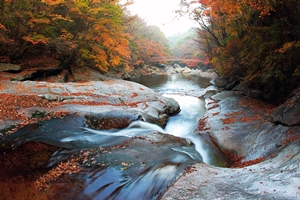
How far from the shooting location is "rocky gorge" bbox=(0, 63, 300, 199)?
12.2 feet

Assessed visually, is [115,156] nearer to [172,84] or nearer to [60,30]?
[60,30]

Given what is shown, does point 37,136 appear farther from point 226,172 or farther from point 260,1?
point 260,1

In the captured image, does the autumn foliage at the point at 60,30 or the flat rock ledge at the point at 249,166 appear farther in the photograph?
the autumn foliage at the point at 60,30

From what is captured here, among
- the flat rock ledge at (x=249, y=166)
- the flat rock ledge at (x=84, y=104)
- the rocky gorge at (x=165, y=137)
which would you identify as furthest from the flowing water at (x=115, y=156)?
the flat rock ledge at (x=84, y=104)

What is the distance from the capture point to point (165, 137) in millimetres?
7184

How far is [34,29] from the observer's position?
12844 mm

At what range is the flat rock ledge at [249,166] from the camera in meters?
3.41

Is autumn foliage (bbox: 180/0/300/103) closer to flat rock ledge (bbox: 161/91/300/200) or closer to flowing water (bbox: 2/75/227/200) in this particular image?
flat rock ledge (bbox: 161/91/300/200)

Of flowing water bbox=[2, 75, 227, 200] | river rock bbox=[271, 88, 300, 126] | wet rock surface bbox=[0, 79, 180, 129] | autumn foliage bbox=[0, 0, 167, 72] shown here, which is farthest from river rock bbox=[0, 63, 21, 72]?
river rock bbox=[271, 88, 300, 126]

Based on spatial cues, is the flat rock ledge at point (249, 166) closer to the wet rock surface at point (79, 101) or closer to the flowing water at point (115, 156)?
the flowing water at point (115, 156)

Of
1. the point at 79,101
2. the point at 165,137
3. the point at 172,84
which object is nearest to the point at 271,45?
the point at 165,137

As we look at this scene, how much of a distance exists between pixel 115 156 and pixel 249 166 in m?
3.40

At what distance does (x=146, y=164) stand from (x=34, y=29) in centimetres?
1242

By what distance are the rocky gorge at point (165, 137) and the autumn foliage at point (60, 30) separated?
2.26 m
